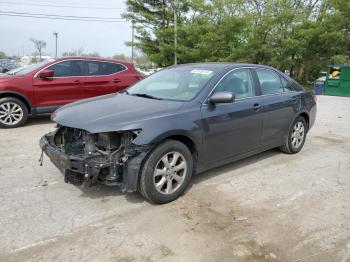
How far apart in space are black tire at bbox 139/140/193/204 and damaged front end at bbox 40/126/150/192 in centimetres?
10

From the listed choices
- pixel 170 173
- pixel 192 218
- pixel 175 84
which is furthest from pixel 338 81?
pixel 192 218

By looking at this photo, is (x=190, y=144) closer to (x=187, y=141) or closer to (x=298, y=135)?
(x=187, y=141)

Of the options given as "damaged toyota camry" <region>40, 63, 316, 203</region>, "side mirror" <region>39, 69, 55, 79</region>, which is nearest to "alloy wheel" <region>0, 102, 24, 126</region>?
"side mirror" <region>39, 69, 55, 79</region>

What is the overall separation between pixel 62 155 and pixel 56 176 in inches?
40.5

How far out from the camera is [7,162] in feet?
16.7

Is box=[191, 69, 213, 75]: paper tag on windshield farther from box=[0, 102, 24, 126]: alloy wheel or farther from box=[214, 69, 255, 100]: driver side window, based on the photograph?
box=[0, 102, 24, 126]: alloy wheel

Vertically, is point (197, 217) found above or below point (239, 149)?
below

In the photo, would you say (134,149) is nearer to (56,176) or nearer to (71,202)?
(71,202)

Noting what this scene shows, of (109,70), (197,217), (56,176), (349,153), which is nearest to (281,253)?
(197,217)

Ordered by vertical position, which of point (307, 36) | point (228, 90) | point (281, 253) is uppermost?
point (307, 36)

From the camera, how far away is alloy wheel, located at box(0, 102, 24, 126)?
7.21 m

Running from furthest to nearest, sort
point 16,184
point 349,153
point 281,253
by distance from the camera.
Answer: point 349,153 < point 16,184 < point 281,253

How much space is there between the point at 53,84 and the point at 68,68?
0.56 m

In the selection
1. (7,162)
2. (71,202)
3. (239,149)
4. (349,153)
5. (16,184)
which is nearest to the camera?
(71,202)
